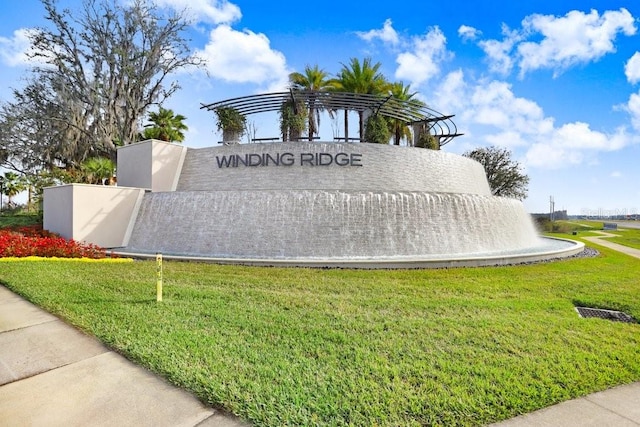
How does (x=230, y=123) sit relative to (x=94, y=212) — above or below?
above

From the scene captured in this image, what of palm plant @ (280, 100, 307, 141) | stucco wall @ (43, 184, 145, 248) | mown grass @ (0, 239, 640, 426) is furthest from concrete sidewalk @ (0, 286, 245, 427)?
palm plant @ (280, 100, 307, 141)

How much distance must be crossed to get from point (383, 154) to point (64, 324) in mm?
14062

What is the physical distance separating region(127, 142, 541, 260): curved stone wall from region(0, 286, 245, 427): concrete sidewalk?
7.66 m

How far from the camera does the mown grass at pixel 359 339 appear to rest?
3.02 meters

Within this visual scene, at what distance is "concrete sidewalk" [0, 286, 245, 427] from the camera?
2877 mm

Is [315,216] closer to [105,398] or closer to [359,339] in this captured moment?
[359,339]

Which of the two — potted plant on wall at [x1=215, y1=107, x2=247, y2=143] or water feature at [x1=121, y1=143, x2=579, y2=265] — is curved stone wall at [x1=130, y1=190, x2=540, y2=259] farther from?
potted plant on wall at [x1=215, y1=107, x2=247, y2=143]

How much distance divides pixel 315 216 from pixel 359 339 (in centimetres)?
810

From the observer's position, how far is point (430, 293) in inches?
284

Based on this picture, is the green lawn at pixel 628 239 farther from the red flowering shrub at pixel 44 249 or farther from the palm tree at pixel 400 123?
the red flowering shrub at pixel 44 249

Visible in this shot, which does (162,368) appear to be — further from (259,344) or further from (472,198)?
(472,198)

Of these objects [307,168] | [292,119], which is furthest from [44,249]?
[292,119]

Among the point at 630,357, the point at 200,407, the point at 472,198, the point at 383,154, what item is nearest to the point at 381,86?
the point at 383,154

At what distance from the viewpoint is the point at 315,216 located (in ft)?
40.4
